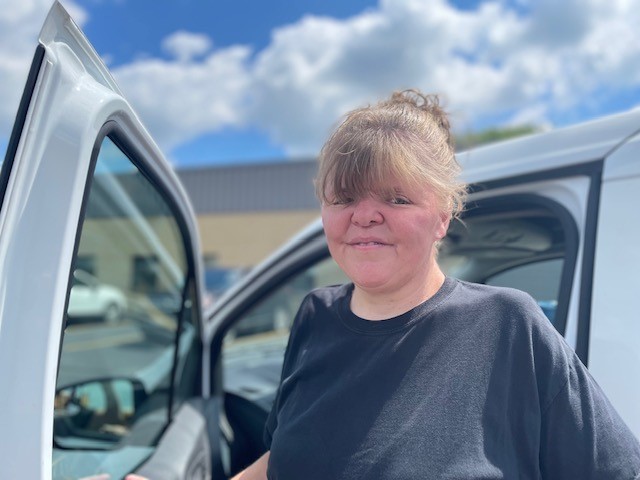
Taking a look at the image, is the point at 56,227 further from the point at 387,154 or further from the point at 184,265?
the point at 184,265

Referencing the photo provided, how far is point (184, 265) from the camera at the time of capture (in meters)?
2.67

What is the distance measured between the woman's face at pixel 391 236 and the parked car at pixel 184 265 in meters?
0.49

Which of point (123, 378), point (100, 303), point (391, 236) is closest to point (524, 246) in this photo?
point (391, 236)

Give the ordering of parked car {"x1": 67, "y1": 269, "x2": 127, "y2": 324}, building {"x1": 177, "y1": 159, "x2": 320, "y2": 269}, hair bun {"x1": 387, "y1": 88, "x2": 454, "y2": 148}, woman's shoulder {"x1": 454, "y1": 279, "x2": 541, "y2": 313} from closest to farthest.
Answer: woman's shoulder {"x1": 454, "y1": 279, "x2": 541, "y2": 313} < hair bun {"x1": 387, "y1": 88, "x2": 454, "y2": 148} < parked car {"x1": 67, "y1": 269, "x2": 127, "y2": 324} < building {"x1": 177, "y1": 159, "x2": 320, "y2": 269}

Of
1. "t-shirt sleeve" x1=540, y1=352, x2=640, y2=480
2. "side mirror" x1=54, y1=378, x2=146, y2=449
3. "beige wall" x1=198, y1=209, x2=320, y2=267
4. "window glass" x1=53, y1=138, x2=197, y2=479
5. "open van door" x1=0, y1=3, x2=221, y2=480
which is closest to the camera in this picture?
"open van door" x1=0, y1=3, x2=221, y2=480

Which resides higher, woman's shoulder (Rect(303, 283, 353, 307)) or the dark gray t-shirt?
woman's shoulder (Rect(303, 283, 353, 307))

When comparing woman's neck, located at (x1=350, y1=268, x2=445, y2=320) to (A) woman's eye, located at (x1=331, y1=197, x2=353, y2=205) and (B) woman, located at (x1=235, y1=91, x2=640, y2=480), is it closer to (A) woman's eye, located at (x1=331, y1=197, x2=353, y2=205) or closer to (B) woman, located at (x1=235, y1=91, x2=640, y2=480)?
(B) woman, located at (x1=235, y1=91, x2=640, y2=480)

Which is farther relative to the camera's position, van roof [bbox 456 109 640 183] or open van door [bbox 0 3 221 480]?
van roof [bbox 456 109 640 183]

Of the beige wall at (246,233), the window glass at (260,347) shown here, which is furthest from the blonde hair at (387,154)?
the beige wall at (246,233)

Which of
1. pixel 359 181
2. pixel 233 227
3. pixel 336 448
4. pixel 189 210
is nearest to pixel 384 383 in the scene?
pixel 336 448

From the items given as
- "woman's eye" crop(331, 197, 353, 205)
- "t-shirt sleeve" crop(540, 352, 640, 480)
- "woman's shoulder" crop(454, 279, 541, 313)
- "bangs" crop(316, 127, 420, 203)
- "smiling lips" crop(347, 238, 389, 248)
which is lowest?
"t-shirt sleeve" crop(540, 352, 640, 480)

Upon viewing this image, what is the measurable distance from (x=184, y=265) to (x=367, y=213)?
1598mm

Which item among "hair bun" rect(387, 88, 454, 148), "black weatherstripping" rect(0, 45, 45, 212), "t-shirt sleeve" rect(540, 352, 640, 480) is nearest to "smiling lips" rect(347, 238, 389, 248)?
"hair bun" rect(387, 88, 454, 148)

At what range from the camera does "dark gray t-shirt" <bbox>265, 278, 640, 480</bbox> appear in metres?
1.10
